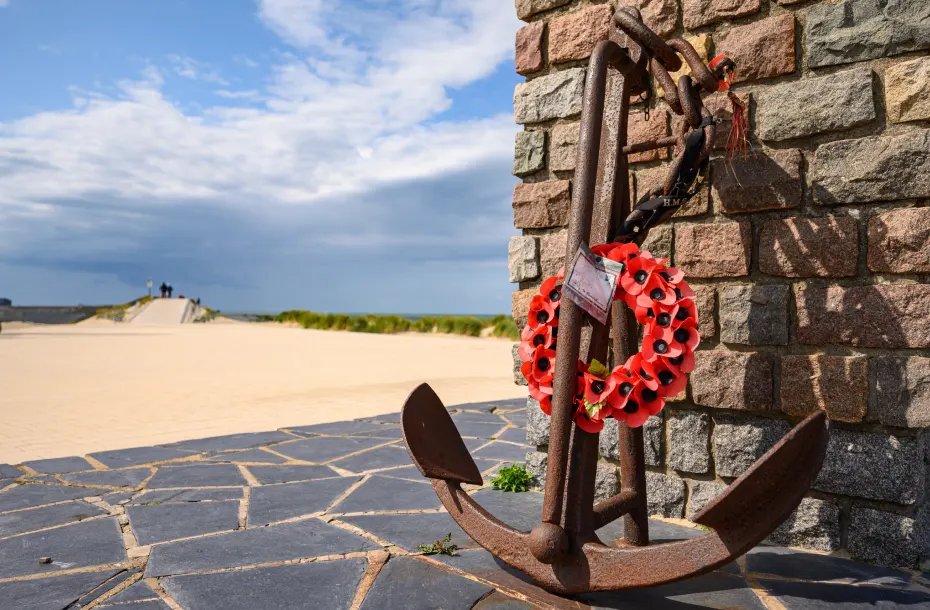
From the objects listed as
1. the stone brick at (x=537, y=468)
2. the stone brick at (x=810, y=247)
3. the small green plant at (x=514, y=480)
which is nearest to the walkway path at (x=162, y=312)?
the small green plant at (x=514, y=480)

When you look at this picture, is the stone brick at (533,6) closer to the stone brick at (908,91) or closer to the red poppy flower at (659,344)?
the stone brick at (908,91)

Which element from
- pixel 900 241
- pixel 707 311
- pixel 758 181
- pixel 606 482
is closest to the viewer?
pixel 900 241

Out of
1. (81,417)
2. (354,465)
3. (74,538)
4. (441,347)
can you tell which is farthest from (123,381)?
(441,347)

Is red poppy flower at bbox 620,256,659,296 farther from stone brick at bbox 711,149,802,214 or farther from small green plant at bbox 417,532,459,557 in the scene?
small green plant at bbox 417,532,459,557

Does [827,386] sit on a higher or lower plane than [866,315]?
lower

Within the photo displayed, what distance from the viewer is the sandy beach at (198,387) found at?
5.01 metres

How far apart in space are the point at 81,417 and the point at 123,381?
2433 millimetres

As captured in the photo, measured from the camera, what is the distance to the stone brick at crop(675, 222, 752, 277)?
244cm

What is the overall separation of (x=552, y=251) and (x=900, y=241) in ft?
4.30

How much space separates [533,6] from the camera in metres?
2.98

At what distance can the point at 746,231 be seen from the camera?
2.44m

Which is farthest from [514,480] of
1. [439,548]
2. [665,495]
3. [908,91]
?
[908,91]

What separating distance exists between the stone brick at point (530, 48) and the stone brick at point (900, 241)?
5.22 ft

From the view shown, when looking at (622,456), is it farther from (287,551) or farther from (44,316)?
(44,316)
